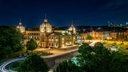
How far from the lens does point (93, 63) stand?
25594 mm

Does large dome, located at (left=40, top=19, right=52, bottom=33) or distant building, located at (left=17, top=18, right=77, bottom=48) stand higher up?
large dome, located at (left=40, top=19, right=52, bottom=33)

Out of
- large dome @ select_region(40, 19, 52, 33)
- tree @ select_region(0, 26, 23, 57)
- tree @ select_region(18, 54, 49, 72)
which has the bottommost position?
tree @ select_region(18, 54, 49, 72)

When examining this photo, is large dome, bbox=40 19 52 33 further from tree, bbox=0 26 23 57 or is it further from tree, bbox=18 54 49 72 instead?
tree, bbox=18 54 49 72

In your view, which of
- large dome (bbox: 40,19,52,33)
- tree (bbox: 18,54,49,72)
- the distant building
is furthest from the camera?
large dome (bbox: 40,19,52,33)

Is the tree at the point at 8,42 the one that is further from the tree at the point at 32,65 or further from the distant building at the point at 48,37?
the distant building at the point at 48,37

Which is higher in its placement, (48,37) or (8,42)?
(48,37)

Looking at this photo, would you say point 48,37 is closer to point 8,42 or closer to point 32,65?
point 8,42

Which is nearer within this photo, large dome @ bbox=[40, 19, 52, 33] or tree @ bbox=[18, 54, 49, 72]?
tree @ bbox=[18, 54, 49, 72]

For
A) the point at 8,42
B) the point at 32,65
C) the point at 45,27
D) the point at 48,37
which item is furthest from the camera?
the point at 45,27

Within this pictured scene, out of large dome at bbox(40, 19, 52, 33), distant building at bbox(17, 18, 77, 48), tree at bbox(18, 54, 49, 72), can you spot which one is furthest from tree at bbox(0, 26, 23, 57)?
large dome at bbox(40, 19, 52, 33)

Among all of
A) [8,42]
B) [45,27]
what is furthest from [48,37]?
[8,42]

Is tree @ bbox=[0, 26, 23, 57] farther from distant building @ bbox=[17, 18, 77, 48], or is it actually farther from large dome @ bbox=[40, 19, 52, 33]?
large dome @ bbox=[40, 19, 52, 33]

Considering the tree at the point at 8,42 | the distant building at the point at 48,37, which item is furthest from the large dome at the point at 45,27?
the tree at the point at 8,42

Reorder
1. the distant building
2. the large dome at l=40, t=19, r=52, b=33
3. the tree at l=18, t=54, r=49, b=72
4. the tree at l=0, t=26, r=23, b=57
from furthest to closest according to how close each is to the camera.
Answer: the large dome at l=40, t=19, r=52, b=33, the distant building, the tree at l=0, t=26, r=23, b=57, the tree at l=18, t=54, r=49, b=72
